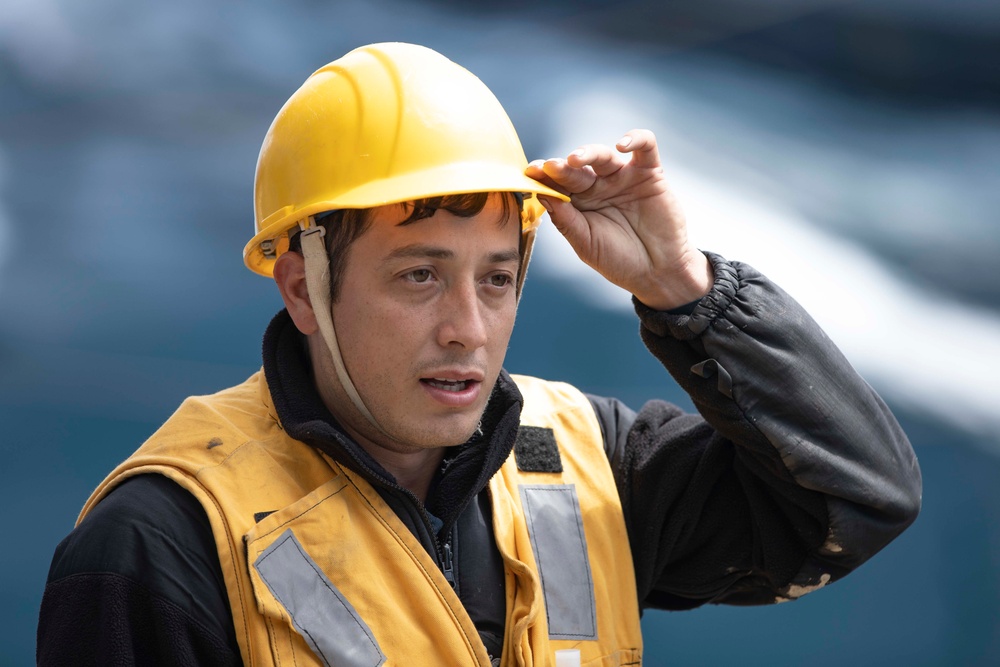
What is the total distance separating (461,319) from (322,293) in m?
0.28

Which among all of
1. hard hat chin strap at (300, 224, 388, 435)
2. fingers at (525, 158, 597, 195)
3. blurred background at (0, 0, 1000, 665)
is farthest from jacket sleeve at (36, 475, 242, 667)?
blurred background at (0, 0, 1000, 665)

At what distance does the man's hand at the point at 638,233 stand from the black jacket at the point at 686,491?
0.05 meters

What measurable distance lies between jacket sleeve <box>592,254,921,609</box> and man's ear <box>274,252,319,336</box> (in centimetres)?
69

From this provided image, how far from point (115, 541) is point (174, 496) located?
→ 0.13 m

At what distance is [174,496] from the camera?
176 centimetres

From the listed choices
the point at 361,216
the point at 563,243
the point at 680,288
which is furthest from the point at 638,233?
the point at 563,243

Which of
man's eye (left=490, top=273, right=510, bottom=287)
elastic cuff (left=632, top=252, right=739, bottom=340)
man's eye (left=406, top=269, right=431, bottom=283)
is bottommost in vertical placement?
elastic cuff (left=632, top=252, right=739, bottom=340)

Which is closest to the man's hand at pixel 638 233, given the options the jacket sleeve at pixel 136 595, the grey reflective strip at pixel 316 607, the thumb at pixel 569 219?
the thumb at pixel 569 219

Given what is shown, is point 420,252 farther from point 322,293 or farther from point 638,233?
point 638,233

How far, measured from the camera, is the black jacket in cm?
167

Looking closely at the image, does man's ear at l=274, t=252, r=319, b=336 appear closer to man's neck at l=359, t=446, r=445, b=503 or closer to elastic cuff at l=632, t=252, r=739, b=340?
man's neck at l=359, t=446, r=445, b=503

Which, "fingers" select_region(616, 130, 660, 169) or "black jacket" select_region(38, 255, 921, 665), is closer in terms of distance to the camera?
"black jacket" select_region(38, 255, 921, 665)

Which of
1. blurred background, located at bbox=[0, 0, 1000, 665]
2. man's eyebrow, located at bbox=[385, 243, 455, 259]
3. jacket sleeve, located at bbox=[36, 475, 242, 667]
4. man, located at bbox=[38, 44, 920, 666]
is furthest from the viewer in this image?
blurred background, located at bbox=[0, 0, 1000, 665]

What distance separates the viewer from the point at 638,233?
84.5 inches
